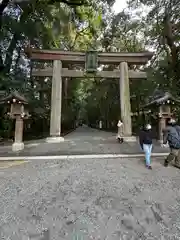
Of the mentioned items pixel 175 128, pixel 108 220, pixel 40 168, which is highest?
pixel 175 128

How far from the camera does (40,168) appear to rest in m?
6.52

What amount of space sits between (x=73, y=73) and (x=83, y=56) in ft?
4.45

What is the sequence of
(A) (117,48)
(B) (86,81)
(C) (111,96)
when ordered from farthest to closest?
(B) (86,81)
(C) (111,96)
(A) (117,48)

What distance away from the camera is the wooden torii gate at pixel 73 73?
11.3 m

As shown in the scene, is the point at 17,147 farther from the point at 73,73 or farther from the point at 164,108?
the point at 164,108

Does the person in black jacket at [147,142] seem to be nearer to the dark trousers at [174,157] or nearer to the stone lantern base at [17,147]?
the dark trousers at [174,157]

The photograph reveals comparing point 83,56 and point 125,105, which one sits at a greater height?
point 83,56

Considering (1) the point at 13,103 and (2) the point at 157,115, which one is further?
(2) the point at 157,115

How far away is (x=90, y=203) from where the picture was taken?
4.11 meters

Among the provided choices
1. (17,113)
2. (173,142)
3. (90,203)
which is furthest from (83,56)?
(90,203)

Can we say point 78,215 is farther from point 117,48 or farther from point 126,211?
point 117,48

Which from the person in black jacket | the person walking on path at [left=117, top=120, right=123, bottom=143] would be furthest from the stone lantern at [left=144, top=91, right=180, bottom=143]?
the person in black jacket

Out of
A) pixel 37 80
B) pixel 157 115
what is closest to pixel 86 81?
pixel 37 80

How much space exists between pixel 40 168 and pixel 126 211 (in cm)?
373
